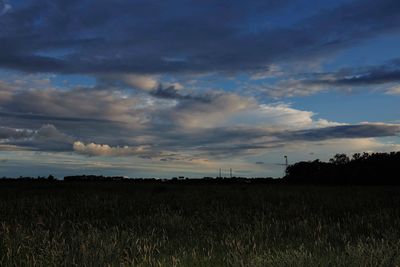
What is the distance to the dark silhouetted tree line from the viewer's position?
82.9 meters

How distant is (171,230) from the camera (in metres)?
8.98

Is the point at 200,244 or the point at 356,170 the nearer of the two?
the point at 200,244

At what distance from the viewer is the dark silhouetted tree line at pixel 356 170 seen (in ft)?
272

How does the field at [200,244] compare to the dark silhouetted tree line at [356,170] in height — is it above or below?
below

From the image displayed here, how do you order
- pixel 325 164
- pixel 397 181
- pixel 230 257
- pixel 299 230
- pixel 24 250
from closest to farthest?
1. pixel 230 257
2. pixel 24 250
3. pixel 299 230
4. pixel 397 181
5. pixel 325 164

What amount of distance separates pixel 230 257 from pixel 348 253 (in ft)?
5.01

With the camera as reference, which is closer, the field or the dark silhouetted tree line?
the field

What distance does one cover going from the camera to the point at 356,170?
287 ft

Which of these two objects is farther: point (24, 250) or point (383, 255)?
point (24, 250)

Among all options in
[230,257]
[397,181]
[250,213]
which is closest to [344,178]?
[397,181]

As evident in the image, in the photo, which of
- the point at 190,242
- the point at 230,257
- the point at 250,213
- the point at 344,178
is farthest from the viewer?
the point at 344,178

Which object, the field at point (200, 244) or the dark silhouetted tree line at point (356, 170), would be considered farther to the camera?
the dark silhouetted tree line at point (356, 170)

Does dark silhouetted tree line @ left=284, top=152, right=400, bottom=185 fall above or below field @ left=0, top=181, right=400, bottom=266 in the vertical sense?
above

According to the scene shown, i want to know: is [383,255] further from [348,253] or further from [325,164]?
[325,164]
